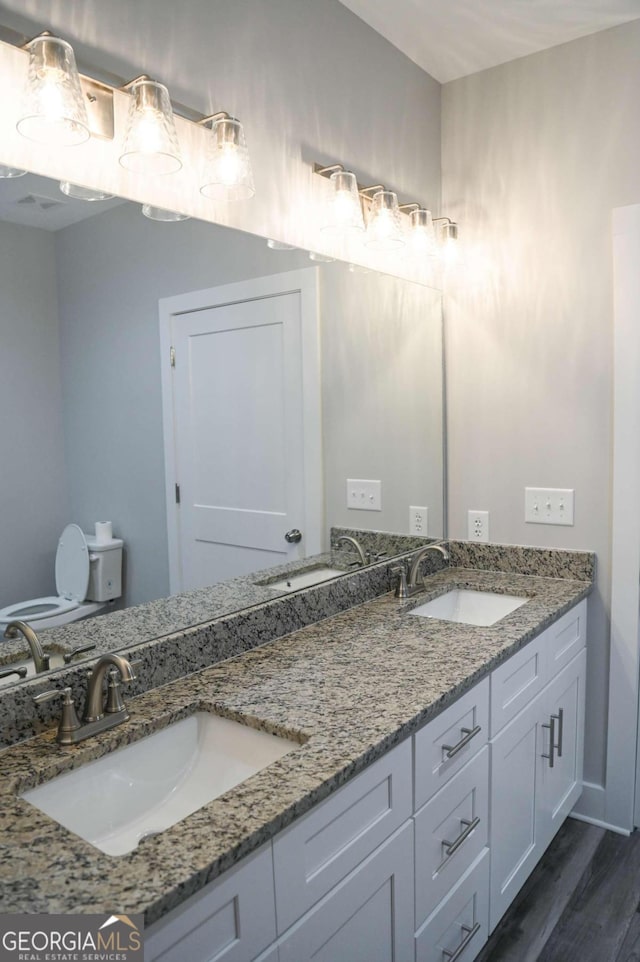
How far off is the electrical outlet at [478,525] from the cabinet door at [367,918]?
1.37 metres

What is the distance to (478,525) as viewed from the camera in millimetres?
2580

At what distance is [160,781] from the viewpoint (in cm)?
127

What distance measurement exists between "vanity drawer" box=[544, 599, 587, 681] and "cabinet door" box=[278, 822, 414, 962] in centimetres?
88

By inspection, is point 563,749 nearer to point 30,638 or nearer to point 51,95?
point 30,638

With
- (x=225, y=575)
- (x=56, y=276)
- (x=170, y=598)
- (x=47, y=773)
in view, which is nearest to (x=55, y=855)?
(x=47, y=773)

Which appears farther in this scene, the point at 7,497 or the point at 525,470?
the point at 525,470

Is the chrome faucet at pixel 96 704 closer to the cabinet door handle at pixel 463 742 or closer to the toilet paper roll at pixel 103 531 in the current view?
the toilet paper roll at pixel 103 531

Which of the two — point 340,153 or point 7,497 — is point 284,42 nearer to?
point 340,153

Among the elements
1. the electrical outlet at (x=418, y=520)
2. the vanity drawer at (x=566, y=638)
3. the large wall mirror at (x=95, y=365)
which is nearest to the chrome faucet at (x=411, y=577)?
the electrical outlet at (x=418, y=520)

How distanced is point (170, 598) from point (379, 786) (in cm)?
62

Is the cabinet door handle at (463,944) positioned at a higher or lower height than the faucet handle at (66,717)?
lower

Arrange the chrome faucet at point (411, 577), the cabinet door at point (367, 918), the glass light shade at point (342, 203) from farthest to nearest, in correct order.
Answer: the chrome faucet at point (411, 577)
the glass light shade at point (342, 203)
the cabinet door at point (367, 918)

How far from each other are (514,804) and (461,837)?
37 cm

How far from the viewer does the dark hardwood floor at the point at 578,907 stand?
1.83 metres
